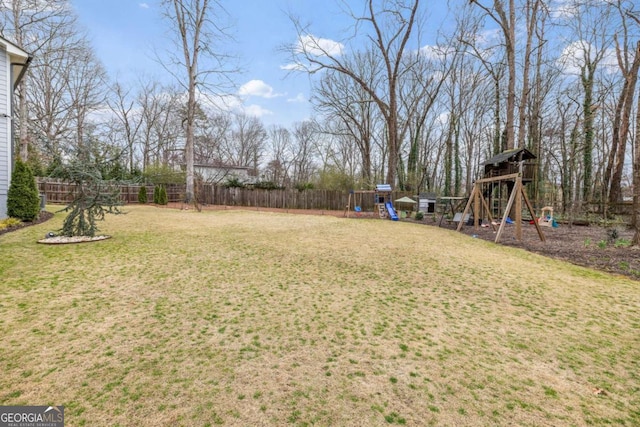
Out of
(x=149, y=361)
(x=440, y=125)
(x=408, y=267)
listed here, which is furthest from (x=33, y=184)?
(x=440, y=125)

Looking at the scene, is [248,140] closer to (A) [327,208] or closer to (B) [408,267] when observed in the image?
(A) [327,208]

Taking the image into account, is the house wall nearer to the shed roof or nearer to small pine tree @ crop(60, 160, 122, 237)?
small pine tree @ crop(60, 160, 122, 237)

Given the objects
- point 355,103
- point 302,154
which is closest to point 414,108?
point 355,103

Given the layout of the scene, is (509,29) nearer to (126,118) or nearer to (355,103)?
(355,103)

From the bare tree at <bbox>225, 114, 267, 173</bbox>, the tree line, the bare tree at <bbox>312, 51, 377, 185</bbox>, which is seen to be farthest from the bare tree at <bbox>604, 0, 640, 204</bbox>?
the bare tree at <bbox>225, 114, 267, 173</bbox>

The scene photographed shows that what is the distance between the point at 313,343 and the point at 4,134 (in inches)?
485

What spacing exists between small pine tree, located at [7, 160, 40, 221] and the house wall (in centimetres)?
52

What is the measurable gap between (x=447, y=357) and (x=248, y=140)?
39.4m

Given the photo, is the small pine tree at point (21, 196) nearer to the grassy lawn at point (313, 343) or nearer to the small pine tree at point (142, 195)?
the grassy lawn at point (313, 343)

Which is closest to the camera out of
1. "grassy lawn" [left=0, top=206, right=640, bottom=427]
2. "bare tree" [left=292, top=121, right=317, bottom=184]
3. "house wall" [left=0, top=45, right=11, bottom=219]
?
"grassy lawn" [left=0, top=206, right=640, bottom=427]

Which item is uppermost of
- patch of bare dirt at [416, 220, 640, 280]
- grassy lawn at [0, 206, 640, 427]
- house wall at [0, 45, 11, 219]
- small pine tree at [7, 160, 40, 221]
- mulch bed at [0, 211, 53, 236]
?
house wall at [0, 45, 11, 219]

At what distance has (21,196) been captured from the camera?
8.76m

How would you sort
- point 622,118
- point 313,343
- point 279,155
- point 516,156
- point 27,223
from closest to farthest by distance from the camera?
point 313,343 → point 27,223 → point 516,156 → point 622,118 → point 279,155

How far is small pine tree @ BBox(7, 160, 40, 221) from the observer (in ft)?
28.6
